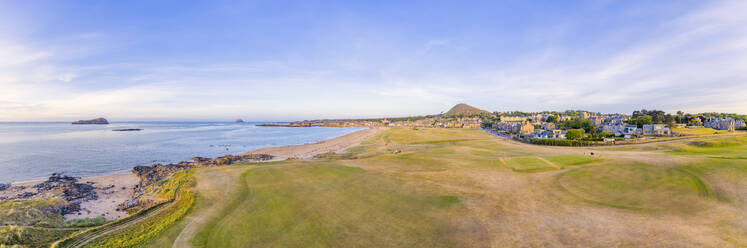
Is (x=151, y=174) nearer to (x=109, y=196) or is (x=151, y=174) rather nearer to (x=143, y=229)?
(x=109, y=196)

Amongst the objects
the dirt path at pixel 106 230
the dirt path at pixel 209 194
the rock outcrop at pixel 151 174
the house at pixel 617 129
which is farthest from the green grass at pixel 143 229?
the house at pixel 617 129

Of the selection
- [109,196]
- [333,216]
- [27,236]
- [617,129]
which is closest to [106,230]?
[27,236]

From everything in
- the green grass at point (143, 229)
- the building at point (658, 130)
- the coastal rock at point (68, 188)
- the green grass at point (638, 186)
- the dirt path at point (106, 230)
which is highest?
the building at point (658, 130)

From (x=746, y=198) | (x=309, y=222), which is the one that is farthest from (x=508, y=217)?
(x=746, y=198)

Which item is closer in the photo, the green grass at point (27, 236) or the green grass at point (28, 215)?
the green grass at point (27, 236)

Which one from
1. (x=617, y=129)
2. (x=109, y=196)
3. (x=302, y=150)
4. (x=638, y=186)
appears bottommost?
(x=109, y=196)

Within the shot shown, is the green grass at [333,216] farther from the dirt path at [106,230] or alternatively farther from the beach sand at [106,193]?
the beach sand at [106,193]
